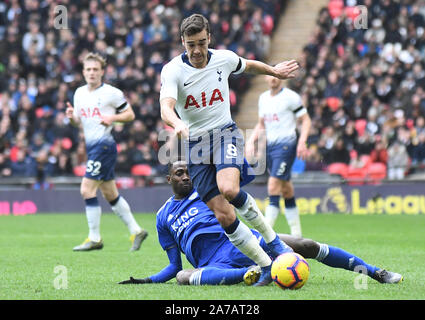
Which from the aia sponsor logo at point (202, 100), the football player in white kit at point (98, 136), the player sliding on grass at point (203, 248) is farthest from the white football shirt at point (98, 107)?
the aia sponsor logo at point (202, 100)

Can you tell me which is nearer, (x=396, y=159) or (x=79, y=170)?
(x=396, y=159)

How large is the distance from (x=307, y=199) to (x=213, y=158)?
42.8 feet

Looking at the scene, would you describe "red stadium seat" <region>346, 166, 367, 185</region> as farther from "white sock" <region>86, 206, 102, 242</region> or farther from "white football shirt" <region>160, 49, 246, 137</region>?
"white football shirt" <region>160, 49, 246, 137</region>

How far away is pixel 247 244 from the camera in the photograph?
6895 mm

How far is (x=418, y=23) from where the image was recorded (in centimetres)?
2277

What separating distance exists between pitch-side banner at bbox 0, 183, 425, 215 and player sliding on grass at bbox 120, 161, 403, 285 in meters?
12.1

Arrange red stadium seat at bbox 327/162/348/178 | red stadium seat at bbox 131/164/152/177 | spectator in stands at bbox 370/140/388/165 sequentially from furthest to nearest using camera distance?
red stadium seat at bbox 131/164/152/177, red stadium seat at bbox 327/162/348/178, spectator in stands at bbox 370/140/388/165

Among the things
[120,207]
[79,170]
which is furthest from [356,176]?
[120,207]

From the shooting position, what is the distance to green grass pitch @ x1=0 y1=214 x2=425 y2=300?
6535mm

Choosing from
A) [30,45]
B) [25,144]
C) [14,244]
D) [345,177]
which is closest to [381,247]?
[14,244]

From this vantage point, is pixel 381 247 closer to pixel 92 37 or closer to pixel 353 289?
pixel 353 289

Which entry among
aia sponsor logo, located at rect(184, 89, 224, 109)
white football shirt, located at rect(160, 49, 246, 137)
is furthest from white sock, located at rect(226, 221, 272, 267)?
aia sponsor logo, located at rect(184, 89, 224, 109)

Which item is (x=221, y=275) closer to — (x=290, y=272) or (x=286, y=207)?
(x=290, y=272)
